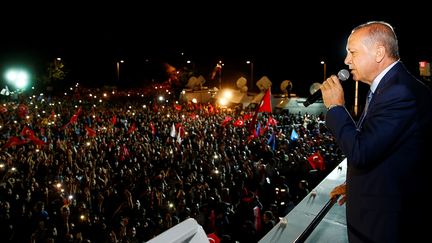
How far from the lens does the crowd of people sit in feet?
23.0

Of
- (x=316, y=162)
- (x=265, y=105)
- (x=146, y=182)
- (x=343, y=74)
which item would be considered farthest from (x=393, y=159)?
(x=265, y=105)

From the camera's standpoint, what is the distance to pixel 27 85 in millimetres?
44219

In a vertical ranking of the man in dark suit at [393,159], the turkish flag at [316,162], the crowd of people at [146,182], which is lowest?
the crowd of people at [146,182]

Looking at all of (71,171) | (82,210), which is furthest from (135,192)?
(71,171)

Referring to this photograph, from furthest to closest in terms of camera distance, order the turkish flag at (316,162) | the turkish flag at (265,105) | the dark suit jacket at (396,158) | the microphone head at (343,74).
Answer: the turkish flag at (265,105) → the turkish flag at (316,162) → the microphone head at (343,74) → the dark suit jacket at (396,158)

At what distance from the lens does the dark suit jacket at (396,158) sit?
142 centimetres

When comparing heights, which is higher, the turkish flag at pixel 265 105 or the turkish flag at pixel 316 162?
the turkish flag at pixel 265 105

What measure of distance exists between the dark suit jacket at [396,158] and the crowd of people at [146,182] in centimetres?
500

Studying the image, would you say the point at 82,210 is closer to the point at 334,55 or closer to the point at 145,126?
the point at 145,126

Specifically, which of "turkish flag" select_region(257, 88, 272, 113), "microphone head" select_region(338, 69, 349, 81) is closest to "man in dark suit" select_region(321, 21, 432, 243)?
"microphone head" select_region(338, 69, 349, 81)

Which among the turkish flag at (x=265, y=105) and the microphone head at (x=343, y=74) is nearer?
the microphone head at (x=343, y=74)

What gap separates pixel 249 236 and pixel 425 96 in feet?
17.3

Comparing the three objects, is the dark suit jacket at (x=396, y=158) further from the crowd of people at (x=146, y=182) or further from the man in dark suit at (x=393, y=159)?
the crowd of people at (x=146, y=182)

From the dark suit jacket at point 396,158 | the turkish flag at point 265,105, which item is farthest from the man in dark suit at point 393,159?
the turkish flag at point 265,105
